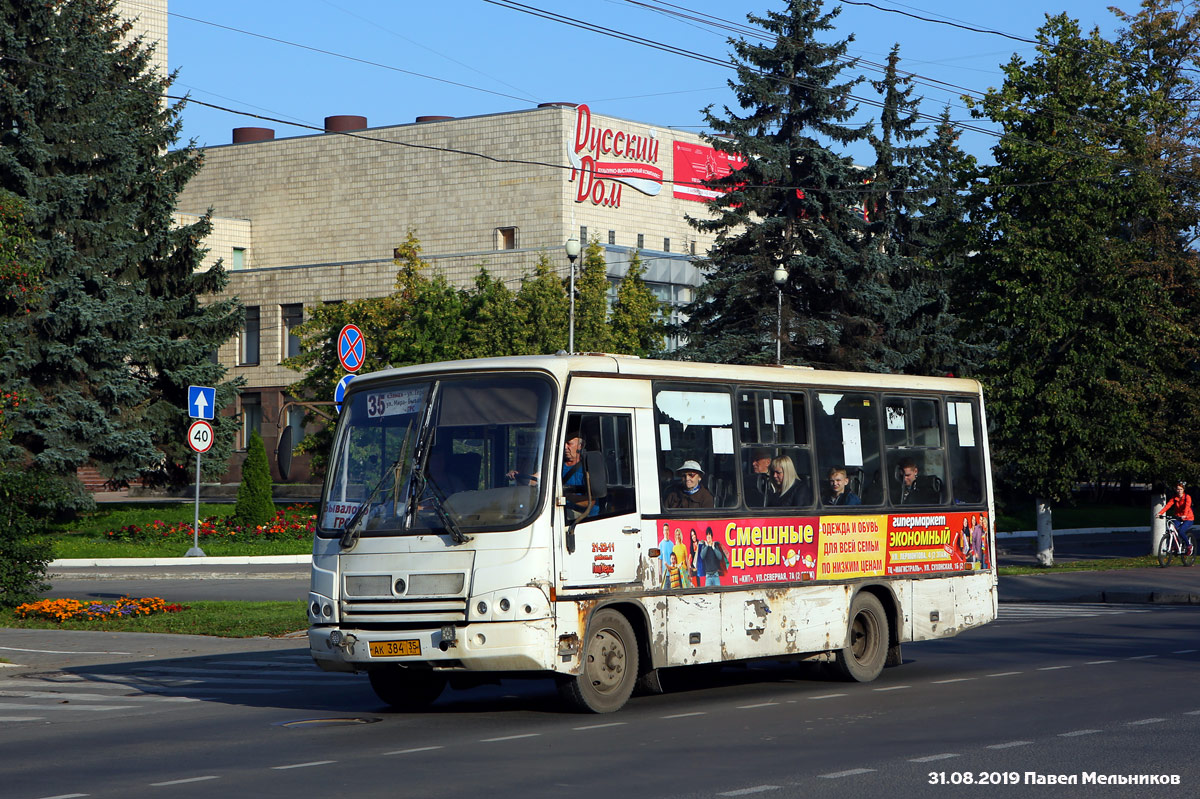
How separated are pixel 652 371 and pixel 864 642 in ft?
12.4

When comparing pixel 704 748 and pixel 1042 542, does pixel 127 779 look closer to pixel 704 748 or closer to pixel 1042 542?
pixel 704 748

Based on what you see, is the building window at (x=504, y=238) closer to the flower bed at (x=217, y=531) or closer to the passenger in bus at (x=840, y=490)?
the flower bed at (x=217, y=531)

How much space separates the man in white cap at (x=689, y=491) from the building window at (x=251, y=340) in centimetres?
6723

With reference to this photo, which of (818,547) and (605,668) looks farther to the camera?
(818,547)

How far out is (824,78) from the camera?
45.2 metres

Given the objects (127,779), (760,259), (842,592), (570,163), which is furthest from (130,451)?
(570,163)

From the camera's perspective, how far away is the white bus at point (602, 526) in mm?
11711

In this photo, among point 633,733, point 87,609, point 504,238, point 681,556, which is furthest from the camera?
point 504,238

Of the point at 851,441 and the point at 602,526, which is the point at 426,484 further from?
the point at 851,441

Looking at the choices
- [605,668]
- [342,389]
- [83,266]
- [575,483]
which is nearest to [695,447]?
[575,483]

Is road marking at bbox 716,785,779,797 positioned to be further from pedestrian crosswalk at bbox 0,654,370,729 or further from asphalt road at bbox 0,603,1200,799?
pedestrian crosswalk at bbox 0,654,370,729

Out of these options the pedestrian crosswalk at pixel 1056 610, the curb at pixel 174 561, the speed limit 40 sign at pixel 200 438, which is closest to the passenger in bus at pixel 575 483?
the pedestrian crosswalk at pixel 1056 610

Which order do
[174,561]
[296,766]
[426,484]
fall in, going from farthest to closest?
1. [174,561]
2. [426,484]
3. [296,766]

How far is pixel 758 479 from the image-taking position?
13.7 metres
